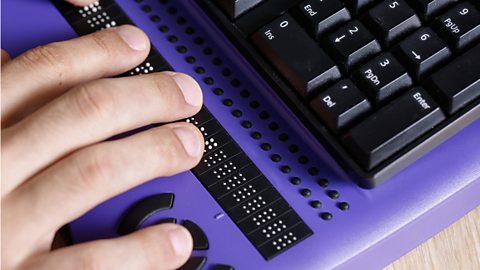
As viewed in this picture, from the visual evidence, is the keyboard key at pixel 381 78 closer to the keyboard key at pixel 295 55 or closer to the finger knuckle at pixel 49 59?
the keyboard key at pixel 295 55

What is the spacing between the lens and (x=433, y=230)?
0.56 meters

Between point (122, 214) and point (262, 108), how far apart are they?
0.41ft

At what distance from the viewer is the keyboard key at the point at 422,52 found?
540 mm

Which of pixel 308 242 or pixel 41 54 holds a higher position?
pixel 41 54

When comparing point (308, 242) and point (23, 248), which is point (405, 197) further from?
point (23, 248)

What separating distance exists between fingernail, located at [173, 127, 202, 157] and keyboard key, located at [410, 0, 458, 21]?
18 centimetres

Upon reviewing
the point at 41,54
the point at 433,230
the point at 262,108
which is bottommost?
the point at 433,230

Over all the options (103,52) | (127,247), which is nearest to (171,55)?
(103,52)

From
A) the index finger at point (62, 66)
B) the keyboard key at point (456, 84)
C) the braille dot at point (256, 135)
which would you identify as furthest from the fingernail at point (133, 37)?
the keyboard key at point (456, 84)

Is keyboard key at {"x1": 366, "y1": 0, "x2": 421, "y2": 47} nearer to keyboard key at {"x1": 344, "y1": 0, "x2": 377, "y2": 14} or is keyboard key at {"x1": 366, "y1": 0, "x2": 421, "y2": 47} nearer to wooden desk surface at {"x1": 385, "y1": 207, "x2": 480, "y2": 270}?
keyboard key at {"x1": 344, "y1": 0, "x2": 377, "y2": 14}

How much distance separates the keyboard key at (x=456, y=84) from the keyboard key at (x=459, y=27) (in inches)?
0.6

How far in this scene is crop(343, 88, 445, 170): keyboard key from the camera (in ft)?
1.70

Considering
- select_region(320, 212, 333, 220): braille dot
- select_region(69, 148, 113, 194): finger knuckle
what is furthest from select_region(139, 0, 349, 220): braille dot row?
select_region(69, 148, 113, 194): finger knuckle

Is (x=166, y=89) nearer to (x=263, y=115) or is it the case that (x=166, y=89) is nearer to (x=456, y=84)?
(x=263, y=115)
